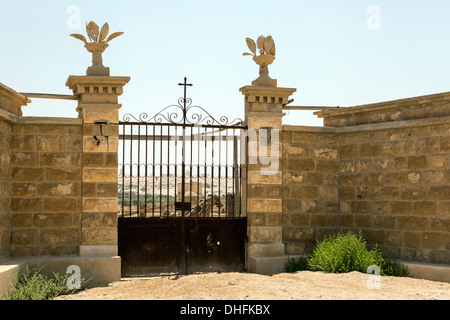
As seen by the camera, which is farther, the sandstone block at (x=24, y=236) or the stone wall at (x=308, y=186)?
the stone wall at (x=308, y=186)

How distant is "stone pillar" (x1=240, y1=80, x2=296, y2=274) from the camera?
31.7 feet

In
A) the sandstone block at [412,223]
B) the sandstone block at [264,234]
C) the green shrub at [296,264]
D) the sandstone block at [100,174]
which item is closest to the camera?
the sandstone block at [100,174]

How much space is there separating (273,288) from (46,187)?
413cm

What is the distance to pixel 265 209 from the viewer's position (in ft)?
31.9

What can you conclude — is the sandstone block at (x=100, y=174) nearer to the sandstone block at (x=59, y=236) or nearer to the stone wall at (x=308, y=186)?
the sandstone block at (x=59, y=236)

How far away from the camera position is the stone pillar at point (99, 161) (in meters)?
8.88

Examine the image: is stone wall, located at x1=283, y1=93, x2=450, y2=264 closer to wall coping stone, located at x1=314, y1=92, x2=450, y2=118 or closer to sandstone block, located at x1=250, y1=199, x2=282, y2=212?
wall coping stone, located at x1=314, y1=92, x2=450, y2=118

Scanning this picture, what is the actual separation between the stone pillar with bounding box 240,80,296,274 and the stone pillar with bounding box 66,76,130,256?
2425mm

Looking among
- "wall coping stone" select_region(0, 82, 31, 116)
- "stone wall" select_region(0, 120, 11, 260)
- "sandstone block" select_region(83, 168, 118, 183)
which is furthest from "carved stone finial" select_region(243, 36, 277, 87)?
"stone wall" select_region(0, 120, 11, 260)

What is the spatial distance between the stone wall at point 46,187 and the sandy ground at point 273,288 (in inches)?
47.0

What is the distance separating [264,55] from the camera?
32.7 ft

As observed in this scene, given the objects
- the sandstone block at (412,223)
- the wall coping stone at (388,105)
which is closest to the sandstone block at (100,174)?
the wall coping stone at (388,105)

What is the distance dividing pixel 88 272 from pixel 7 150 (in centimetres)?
238
